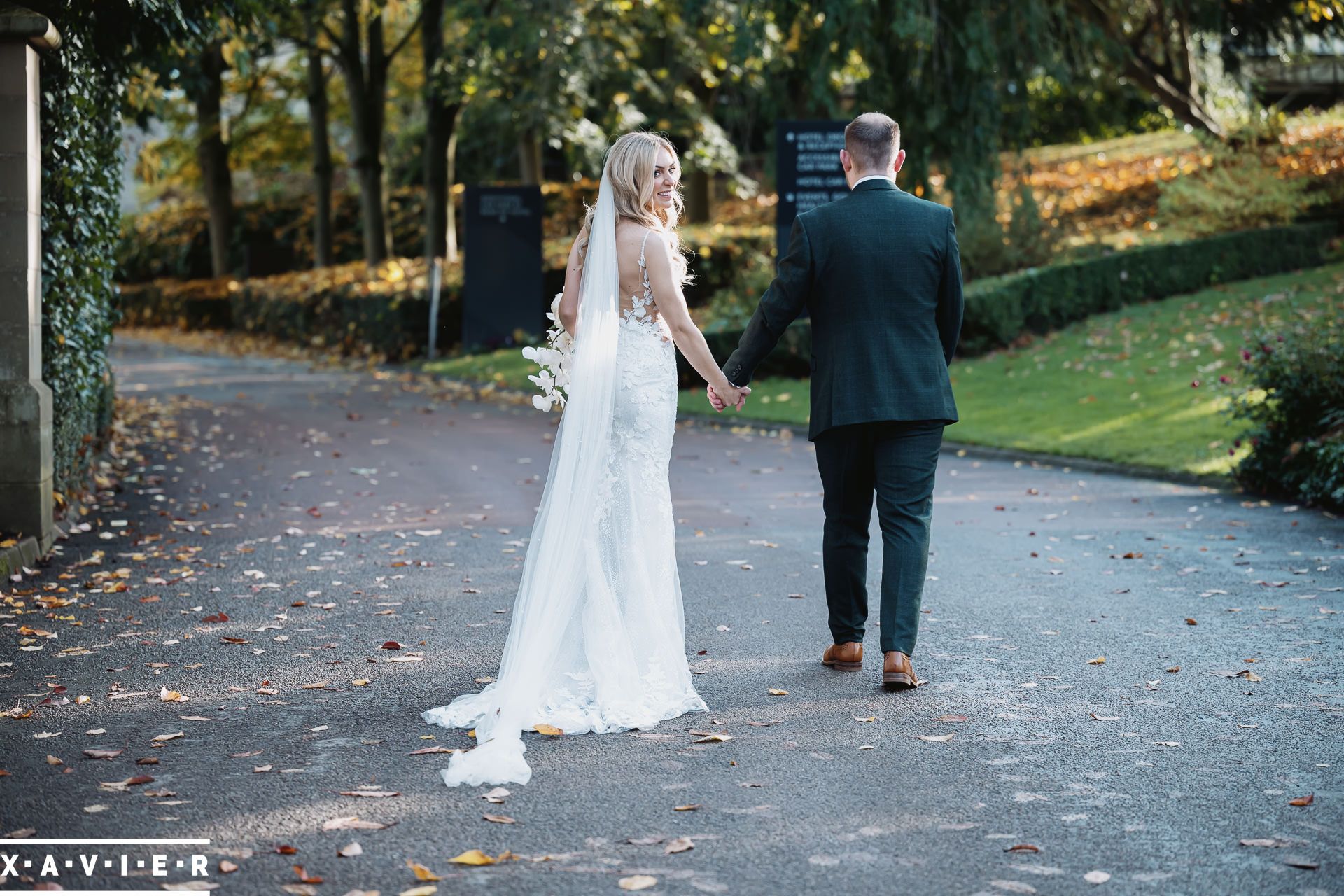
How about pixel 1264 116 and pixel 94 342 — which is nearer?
pixel 94 342

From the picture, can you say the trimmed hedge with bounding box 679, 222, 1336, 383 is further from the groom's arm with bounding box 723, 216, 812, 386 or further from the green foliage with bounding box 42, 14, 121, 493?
the groom's arm with bounding box 723, 216, 812, 386

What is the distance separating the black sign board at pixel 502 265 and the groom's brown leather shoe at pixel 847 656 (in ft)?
64.6

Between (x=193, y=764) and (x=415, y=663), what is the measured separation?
1.53 m

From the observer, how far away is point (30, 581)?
7.88 meters

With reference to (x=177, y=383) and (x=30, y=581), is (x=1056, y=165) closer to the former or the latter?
(x=177, y=383)

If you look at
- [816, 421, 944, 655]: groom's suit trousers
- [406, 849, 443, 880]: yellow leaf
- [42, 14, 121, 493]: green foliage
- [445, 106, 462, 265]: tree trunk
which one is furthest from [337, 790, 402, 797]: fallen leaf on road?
[445, 106, 462, 265]: tree trunk

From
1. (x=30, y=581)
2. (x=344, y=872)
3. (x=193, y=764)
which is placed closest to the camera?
(x=344, y=872)

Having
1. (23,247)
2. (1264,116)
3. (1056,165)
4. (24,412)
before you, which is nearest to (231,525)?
(24,412)

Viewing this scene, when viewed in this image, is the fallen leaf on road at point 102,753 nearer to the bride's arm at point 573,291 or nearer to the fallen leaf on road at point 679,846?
the fallen leaf on road at point 679,846

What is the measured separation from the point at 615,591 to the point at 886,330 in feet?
5.13

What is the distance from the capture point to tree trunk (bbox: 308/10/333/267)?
2980 centimetres

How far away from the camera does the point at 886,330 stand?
5781mm

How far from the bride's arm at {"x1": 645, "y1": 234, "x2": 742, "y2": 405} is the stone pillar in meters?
4.62

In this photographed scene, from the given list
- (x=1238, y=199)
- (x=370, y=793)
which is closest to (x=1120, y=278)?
(x=1238, y=199)
